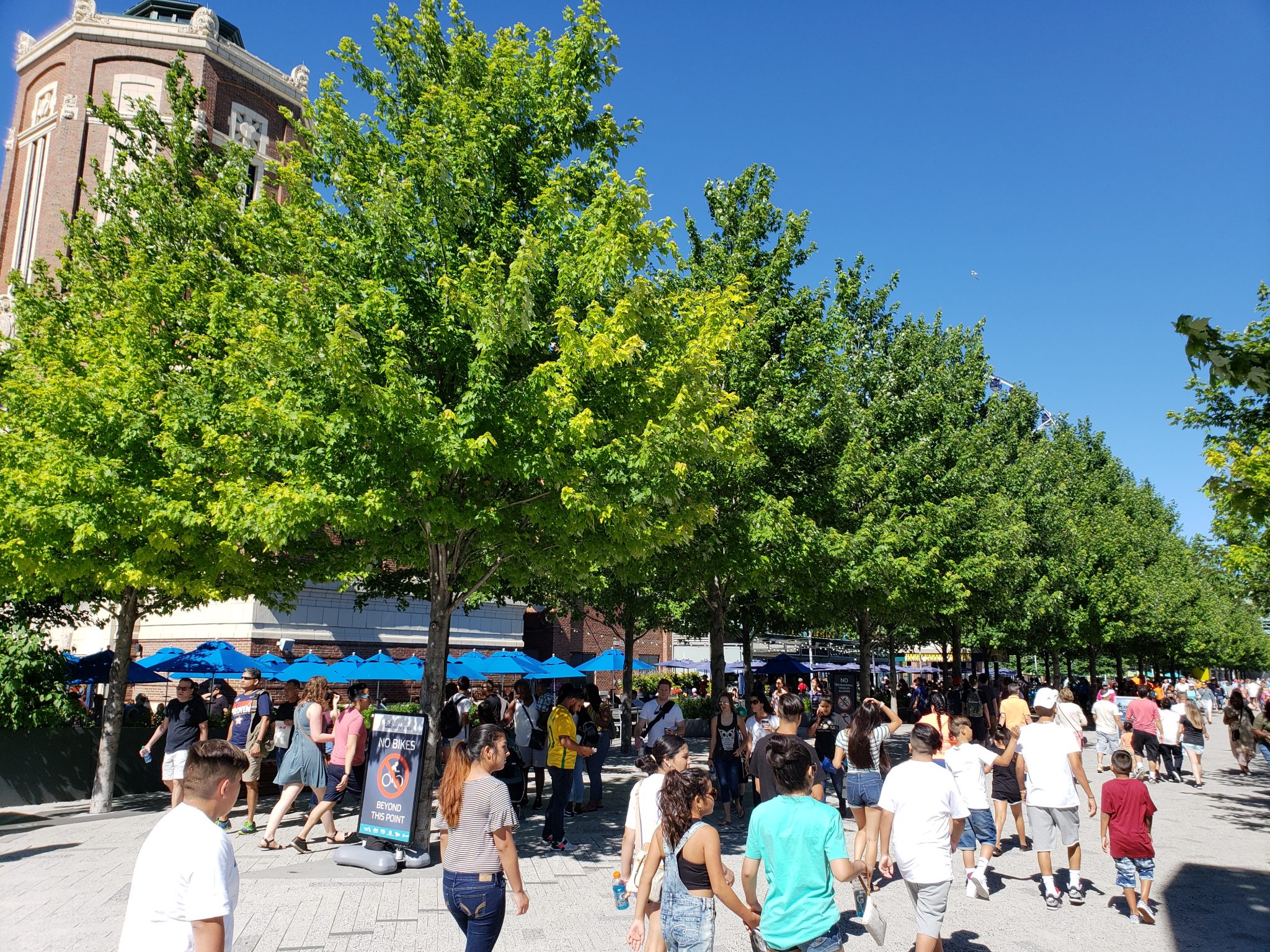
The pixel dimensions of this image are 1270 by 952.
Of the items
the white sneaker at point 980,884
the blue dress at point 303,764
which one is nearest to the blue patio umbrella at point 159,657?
the blue dress at point 303,764

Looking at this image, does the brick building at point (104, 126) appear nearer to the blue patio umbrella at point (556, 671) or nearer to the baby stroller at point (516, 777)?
the blue patio umbrella at point (556, 671)

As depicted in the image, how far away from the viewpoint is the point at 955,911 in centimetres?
767

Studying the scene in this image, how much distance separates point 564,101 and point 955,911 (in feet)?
32.9

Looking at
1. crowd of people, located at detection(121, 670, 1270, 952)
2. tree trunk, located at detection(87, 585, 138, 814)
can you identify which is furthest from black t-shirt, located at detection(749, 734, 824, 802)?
tree trunk, located at detection(87, 585, 138, 814)

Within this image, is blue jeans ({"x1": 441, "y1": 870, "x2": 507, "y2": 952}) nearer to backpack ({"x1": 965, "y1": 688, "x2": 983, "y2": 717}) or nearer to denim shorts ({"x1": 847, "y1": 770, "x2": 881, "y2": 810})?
denim shorts ({"x1": 847, "y1": 770, "x2": 881, "y2": 810})

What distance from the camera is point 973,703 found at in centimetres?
2439

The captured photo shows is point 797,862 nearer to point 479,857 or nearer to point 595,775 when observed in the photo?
point 479,857

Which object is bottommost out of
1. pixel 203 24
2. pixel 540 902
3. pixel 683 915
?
pixel 540 902

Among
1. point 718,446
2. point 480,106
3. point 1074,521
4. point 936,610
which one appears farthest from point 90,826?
point 1074,521

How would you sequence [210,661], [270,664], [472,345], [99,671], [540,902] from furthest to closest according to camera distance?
[270,664], [210,661], [99,671], [472,345], [540,902]

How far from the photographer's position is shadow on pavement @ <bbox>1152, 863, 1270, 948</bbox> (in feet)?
23.1

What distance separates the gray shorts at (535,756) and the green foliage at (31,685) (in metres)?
7.77

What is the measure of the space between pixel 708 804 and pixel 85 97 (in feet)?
116

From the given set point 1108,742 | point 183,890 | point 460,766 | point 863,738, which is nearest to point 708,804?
point 460,766
